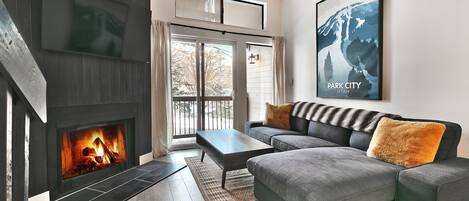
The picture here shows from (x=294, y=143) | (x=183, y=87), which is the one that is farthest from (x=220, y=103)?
(x=294, y=143)

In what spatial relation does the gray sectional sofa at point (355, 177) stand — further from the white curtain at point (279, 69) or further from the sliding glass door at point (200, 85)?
the white curtain at point (279, 69)

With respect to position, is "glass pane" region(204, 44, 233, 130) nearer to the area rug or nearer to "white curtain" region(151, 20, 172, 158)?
"white curtain" region(151, 20, 172, 158)

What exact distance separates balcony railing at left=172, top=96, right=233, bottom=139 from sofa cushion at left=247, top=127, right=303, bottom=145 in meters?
0.97

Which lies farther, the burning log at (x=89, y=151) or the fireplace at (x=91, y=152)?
the burning log at (x=89, y=151)

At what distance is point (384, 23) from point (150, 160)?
11.8 feet

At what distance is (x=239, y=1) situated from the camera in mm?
4559

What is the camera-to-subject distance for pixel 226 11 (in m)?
4.44

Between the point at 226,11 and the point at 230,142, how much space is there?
273cm

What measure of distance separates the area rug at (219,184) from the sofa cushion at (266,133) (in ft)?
2.19

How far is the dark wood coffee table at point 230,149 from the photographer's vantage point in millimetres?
2375

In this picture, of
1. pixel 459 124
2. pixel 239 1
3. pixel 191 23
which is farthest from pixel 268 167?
pixel 239 1

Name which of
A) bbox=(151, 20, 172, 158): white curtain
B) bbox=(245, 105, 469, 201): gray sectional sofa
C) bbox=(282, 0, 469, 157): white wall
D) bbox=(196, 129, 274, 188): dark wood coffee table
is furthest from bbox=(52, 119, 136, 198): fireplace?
bbox=(282, 0, 469, 157): white wall

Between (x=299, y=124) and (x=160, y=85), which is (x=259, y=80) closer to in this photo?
(x=299, y=124)

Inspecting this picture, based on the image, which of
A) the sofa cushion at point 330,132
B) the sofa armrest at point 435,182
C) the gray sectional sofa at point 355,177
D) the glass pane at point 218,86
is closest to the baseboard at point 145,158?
the glass pane at point 218,86
